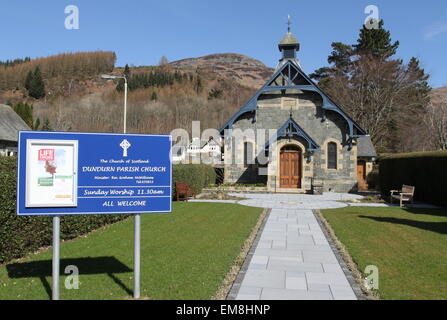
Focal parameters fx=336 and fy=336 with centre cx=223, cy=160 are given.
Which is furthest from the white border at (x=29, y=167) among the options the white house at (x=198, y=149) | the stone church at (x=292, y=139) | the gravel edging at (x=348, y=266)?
the white house at (x=198, y=149)

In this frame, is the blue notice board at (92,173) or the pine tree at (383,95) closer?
the blue notice board at (92,173)

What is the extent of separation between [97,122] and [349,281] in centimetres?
6050

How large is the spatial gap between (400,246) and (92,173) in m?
7.51

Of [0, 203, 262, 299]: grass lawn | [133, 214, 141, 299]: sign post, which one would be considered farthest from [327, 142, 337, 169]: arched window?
[133, 214, 141, 299]: sign post

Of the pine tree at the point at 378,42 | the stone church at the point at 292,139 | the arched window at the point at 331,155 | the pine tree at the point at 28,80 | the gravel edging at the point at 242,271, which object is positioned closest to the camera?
the gravel edging at the point at 242,271

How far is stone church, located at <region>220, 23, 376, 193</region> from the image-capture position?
76.9ft

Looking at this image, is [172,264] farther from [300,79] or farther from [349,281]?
[300,79]

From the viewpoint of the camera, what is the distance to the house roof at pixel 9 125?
31114mm

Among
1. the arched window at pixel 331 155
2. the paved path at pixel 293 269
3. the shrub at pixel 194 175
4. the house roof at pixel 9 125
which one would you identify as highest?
the house roof at pixel 9 125

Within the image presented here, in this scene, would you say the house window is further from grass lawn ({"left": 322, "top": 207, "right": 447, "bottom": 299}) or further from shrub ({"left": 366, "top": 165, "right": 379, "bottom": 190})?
grass lawn ({"left": 322, "top": 207, "right": 447, "bottom": 299})

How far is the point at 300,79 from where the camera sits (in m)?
25.1

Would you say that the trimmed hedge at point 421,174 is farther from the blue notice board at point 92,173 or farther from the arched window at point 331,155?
the blue notice board at point 92,173

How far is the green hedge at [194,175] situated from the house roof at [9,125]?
64.8 ft

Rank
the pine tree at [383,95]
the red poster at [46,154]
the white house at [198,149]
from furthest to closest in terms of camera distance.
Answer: the white house at [198,149] → the pine tree at [383,95] → the red poster at [46,154]
